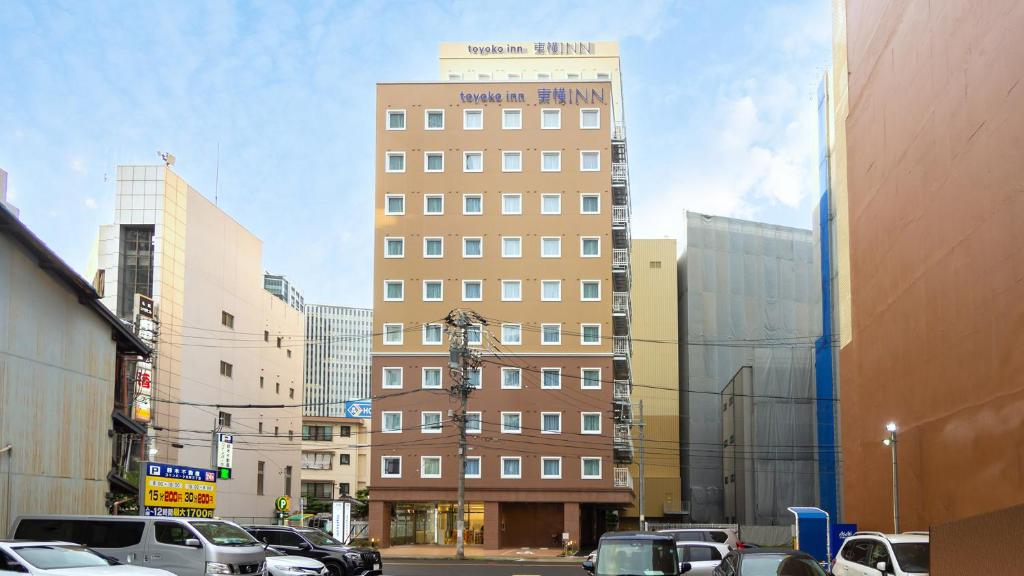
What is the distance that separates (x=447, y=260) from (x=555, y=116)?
436 inches

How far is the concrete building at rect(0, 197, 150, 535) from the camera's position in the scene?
24.8 m

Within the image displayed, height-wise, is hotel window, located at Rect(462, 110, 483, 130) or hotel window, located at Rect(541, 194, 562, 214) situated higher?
hotel window, located at Rect(462, 110, 483, 130)

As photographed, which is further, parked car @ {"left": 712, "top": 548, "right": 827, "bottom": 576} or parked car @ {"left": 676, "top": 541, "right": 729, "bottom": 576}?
parked car @ {"left": 676, "top": 541, "right": 729, "bottom": 576}

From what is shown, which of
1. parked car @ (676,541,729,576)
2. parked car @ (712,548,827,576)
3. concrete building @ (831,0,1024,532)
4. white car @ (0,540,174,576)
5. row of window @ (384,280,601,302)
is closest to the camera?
white car @ (0,540,174,576)

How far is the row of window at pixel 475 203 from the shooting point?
64750 mm

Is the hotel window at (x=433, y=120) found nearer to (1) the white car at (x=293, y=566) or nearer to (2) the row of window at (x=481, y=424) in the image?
(2) the row of window at (x=481, y=424)

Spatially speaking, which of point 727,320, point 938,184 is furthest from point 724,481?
point 938,184

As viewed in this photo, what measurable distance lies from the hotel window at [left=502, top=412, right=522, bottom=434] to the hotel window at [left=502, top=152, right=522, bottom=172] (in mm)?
14800

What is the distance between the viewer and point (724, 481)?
286ft

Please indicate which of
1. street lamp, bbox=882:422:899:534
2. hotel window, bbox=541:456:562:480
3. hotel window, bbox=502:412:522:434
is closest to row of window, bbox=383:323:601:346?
hotel window, bbox=502:412:522:434

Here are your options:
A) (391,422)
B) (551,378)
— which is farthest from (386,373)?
(551,378)

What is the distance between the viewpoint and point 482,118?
6581cm

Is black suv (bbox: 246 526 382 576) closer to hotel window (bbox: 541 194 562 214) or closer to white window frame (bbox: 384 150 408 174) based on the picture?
hotel window (bbox: 541 194 562 214)

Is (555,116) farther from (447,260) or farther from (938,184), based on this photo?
(938,184)
